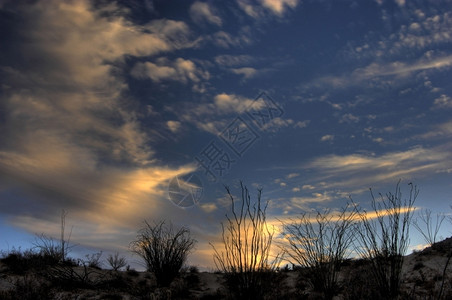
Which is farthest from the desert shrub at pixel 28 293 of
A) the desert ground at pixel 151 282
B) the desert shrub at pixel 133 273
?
the desert shrub at pixel 133 273

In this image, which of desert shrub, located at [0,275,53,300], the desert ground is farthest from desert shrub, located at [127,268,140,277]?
desert shrub, located at [0,275,53,300]

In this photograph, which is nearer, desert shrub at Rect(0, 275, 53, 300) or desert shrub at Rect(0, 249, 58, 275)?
desert shrub at Rect(0, 275, 53, 300)

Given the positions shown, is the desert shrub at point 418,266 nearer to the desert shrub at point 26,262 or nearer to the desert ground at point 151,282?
the desert ground at point 151,282

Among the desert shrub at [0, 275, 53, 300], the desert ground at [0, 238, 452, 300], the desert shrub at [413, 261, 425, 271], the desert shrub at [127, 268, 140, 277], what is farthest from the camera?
the desert shrub at [127, 268, 140, 277]

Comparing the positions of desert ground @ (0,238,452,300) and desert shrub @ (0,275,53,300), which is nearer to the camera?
desert shrub @ (0,275,53,300)

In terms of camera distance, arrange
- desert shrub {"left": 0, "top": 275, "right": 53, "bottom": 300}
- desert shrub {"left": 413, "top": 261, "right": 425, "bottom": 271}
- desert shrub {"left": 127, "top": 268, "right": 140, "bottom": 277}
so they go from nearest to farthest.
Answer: desert shrub {"left": 0, "top": 275, "right": 53, "bottom": 300} < desert shrub {"left": 413, "top": 261, "right": 425, "bottom": 271} < desert shrub {"left": 127, "top": 268, "right": 140, "bottom": 277}

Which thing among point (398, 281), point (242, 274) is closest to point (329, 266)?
point (398, 281)

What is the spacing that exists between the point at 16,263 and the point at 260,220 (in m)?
10.6

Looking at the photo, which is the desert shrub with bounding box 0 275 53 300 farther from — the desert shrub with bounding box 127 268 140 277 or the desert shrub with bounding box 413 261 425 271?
the desert shrub with bounding box 413 261 425 271

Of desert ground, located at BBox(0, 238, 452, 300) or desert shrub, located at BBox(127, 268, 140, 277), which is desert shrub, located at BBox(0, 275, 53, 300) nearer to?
desert ground, located at BBox(0, 238, 452, 300)

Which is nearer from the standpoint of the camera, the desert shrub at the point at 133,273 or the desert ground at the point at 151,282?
the desert ground at the point at 151,282

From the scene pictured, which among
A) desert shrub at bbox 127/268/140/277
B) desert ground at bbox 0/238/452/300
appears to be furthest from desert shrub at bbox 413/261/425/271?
desert shrub at bbox 127/268/140/277

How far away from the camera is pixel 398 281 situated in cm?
A: 830

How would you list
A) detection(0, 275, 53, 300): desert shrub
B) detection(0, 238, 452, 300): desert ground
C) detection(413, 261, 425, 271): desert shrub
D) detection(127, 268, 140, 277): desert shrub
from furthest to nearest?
detection(127, 268, 140, 277): desert shrub, detection(413, 261, 425, 271): desert shrub, detection(0, 238, 452, 300): desert ground, detection(0, 275, 53, 300): desert shrub
